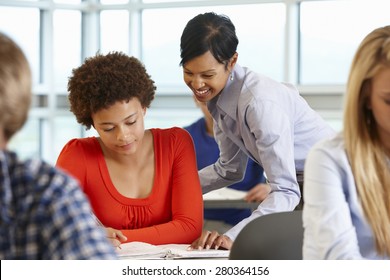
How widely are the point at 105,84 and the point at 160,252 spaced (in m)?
0.50

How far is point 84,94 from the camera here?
78.4 inches

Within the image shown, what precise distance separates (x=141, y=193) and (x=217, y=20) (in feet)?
1.98

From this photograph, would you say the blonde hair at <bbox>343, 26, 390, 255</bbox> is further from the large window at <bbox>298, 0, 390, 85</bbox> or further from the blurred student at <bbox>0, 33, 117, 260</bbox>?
the large window at <bbox>298, 0, 390, 85</bbox>

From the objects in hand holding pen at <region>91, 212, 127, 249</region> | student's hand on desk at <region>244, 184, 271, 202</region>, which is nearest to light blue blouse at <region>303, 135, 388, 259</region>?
hand holding pen at <region>91, 212, 127, 249</region>

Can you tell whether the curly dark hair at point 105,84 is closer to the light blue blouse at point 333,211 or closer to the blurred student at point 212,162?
the light blue blouse at point 333,211

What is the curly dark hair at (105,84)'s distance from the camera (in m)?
1.97

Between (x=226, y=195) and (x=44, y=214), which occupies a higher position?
(x=44, y=214)

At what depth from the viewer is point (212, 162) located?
354cm

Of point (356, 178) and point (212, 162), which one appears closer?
point (356, 178)

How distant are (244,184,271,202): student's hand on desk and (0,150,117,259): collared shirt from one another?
239 cm

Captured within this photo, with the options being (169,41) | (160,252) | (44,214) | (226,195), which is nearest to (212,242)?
(160,252)

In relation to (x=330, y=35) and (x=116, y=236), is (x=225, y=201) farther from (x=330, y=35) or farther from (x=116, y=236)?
(x=330, y=35)
